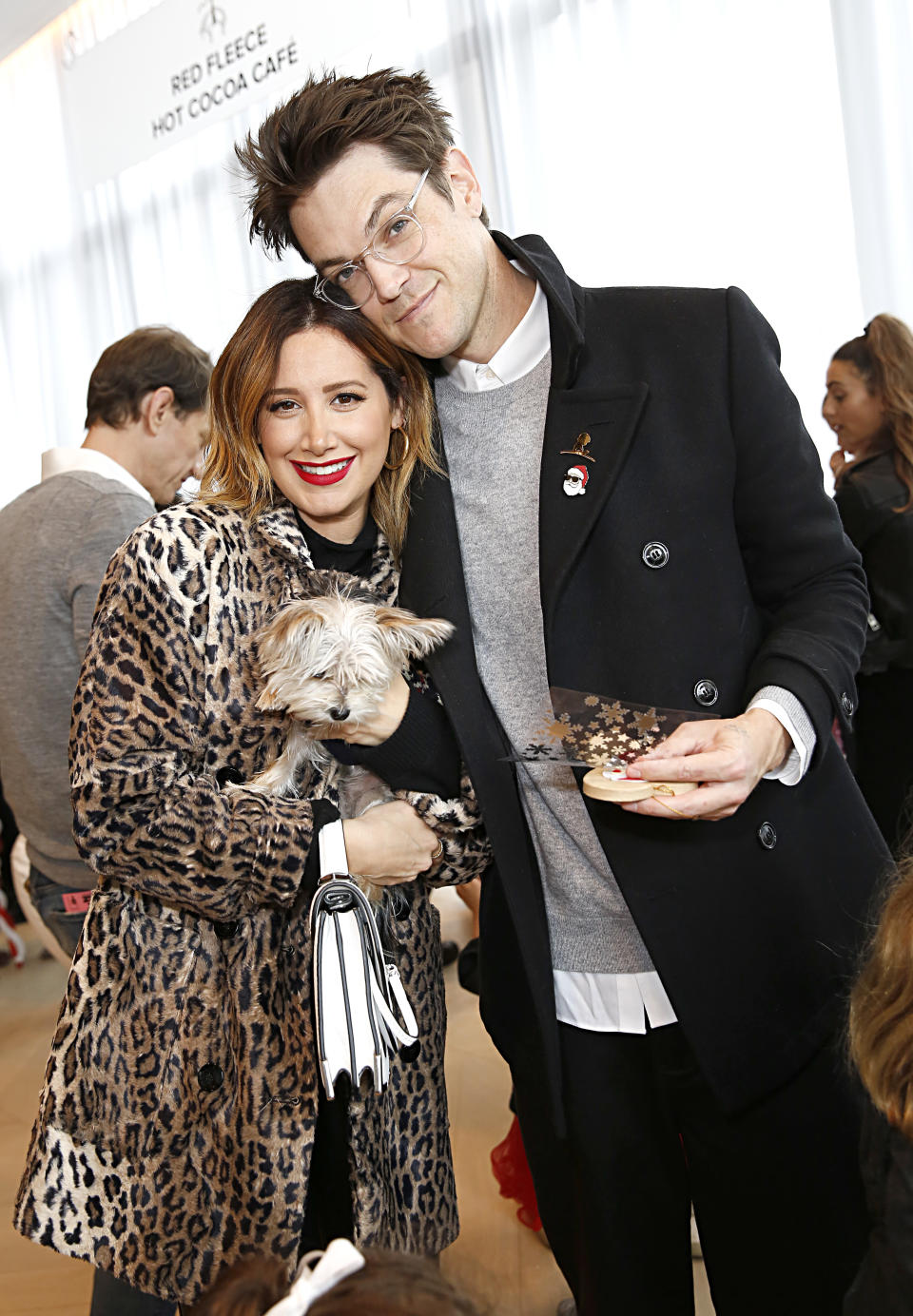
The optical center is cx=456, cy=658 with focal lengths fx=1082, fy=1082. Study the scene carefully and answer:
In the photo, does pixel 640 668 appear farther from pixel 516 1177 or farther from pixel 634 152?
pixel 634 152

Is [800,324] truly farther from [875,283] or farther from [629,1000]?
[629,1000]

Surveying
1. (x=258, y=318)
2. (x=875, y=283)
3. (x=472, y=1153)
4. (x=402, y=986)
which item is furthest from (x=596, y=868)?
(x=875, y=283)

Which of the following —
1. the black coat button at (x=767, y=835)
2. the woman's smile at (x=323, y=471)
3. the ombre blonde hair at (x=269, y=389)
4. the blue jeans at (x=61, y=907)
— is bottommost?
the blue jeans at (x=61, y=907)

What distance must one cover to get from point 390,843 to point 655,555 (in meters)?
0.62

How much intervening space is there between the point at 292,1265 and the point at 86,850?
72 cm

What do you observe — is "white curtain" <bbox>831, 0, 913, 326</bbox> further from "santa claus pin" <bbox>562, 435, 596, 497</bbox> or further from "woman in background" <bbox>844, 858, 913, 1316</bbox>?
"woman in background" <bbox>844, 858, 913, 1316</bbox>

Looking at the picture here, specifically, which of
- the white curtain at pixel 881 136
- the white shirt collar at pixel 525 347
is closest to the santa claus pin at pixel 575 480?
the white shirt collar at pixel 525 347

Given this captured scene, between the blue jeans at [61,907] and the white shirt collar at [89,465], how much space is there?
1052 millimetres

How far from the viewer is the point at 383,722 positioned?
71.1 inches

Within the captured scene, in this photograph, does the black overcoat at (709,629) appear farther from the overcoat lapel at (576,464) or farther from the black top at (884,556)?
the black top at (884,556)

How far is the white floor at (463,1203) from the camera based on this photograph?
272 centimetres

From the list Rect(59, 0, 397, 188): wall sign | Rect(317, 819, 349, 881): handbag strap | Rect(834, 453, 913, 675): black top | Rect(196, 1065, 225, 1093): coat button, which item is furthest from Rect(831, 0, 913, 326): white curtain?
Rect(196, 1065, 225, 1093): coat button

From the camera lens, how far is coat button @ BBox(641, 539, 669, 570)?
164cm

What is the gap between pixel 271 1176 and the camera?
170cm
